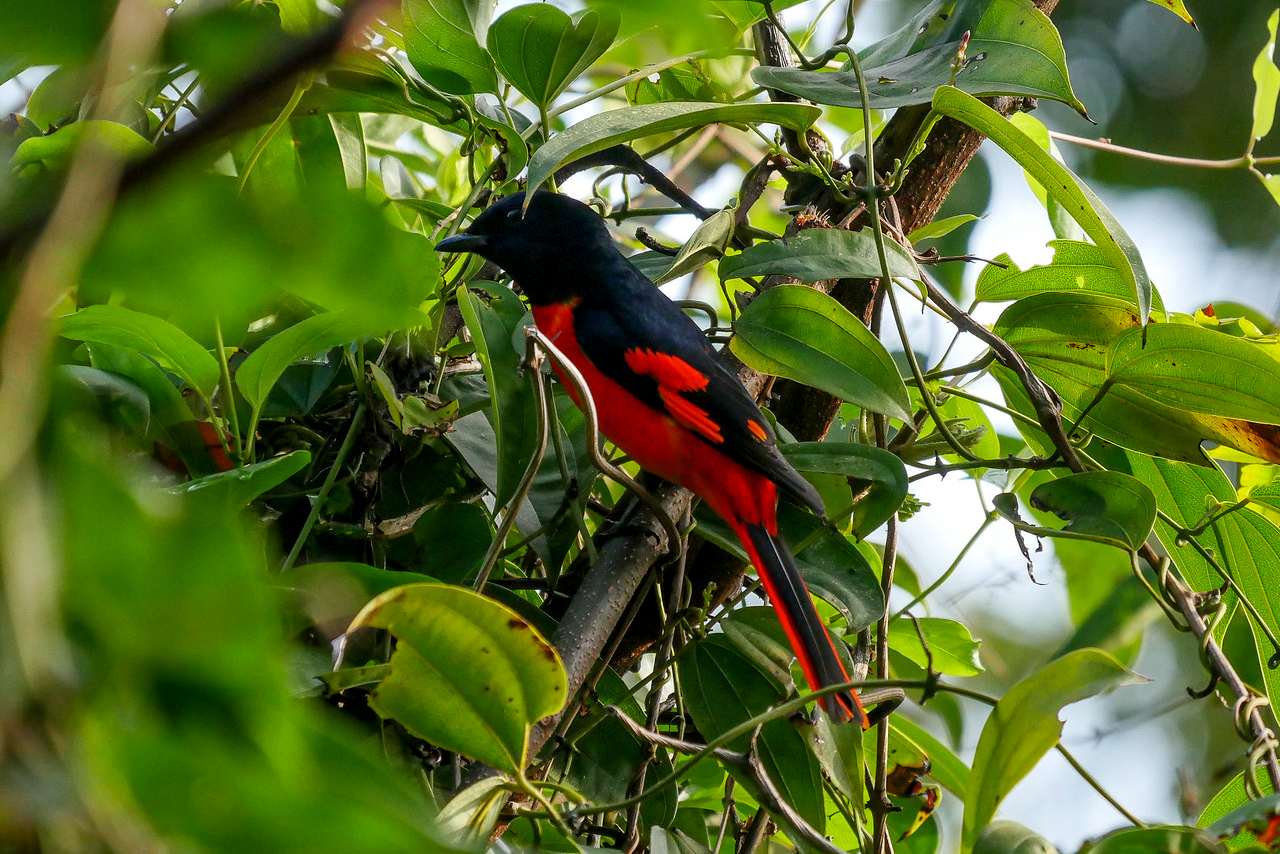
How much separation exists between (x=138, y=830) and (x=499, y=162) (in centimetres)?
191

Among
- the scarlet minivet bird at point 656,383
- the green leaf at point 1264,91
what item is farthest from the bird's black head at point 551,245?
the green leaf at point 1264,91

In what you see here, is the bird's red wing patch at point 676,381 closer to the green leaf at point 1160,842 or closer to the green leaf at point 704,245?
the green leaf at point 704,245

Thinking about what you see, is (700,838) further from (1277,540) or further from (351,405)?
(1277,540)

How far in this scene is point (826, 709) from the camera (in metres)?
1.45

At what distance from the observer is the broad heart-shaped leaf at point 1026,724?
1.01m

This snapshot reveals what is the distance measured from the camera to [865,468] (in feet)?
5.27

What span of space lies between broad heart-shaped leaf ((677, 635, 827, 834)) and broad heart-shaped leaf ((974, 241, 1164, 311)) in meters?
0.86

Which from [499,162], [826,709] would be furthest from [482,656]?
[499,162]

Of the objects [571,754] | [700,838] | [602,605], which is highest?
[602,605]

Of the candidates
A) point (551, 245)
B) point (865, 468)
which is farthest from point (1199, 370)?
point (551, 245)

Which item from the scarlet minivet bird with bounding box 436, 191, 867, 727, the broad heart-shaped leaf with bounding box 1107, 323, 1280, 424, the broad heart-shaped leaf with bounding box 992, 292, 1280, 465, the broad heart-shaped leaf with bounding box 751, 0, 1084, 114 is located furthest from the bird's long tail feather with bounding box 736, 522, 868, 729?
the broad heart-shaped leaf with bounding box 751, 0, 1084, 114

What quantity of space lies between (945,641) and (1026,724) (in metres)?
1.17

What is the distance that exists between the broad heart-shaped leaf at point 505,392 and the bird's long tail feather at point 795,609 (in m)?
0.43

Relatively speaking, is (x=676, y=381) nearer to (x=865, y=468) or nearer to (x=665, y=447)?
(x=665, y=447)
